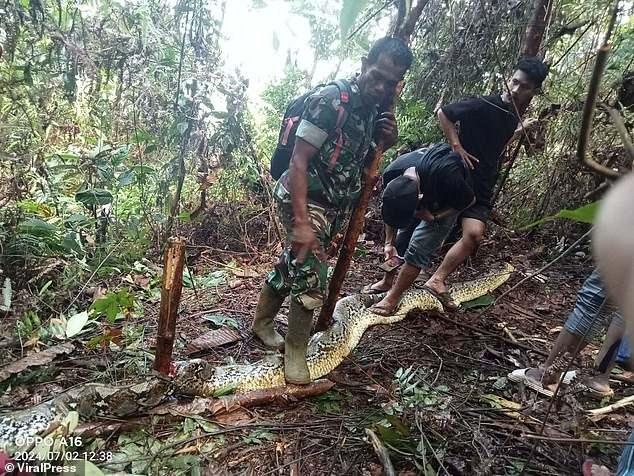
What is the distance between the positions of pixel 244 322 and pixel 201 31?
216cm

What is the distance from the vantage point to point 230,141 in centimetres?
372

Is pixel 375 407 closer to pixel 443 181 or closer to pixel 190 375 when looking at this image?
pixel 190 375

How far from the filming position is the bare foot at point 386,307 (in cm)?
343

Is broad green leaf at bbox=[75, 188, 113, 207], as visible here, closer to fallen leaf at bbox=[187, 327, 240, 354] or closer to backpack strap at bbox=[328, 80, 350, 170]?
fallen leaf at bbox=[187, 327, 240, 354]

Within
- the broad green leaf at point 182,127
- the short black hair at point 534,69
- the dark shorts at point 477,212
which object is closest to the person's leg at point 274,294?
the broad green leaf at point 182,127

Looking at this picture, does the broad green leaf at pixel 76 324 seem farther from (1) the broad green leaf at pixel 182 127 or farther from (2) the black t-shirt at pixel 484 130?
(2) the black t-shirt at pixel 484 130

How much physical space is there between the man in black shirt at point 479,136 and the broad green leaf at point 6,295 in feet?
8.08

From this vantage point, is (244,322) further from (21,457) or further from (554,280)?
(554,280)

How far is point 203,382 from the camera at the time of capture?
2.20 meters

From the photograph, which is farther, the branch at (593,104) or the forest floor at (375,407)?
the forest floor at (375,407)

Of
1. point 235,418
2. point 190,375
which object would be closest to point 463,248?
point 235,418

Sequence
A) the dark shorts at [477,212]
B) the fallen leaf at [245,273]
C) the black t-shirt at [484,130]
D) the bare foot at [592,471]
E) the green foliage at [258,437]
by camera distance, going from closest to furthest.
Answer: the bare foot at [592,471] → the green foliage at [258,437] → the black t-shirt at [484,130] → the dark shorts at [477,212] → the fallen leaf at [245,273]

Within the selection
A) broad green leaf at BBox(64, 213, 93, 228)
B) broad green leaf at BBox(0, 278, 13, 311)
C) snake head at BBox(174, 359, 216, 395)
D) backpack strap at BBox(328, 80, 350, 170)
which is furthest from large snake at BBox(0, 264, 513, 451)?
broad green leaf at BBox(64, 213, 93, 228)

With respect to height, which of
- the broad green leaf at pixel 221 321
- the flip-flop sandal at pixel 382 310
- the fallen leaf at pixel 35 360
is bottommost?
the broad green leaf at pixel 221 321
